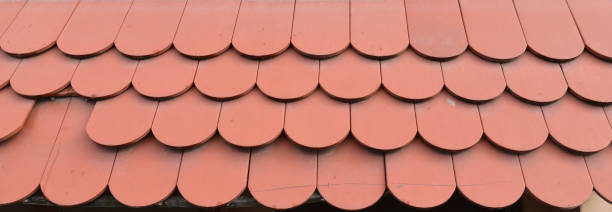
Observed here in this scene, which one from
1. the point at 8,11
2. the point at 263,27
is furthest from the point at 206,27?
the point at 8,11

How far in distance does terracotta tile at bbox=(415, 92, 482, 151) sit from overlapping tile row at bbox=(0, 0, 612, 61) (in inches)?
6.0

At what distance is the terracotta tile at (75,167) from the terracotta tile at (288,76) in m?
0.49

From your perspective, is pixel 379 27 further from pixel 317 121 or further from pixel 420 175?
pixel 420 175

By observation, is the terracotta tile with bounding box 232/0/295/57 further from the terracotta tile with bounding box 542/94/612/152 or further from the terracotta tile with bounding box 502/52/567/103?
the terracotta tile with bounding box 542/94/612/152

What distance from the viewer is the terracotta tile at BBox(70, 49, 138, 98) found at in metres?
1.62

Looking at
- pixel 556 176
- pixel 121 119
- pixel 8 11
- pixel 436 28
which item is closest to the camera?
pixel 556 176

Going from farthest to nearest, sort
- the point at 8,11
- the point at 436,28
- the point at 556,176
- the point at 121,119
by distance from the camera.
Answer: the point at 8,11 < the point at 436,28 < the point at 121,119 < the point at 556,176

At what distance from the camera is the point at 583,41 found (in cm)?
163

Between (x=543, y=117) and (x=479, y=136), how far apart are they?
20 centimetres

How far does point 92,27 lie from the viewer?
1757 millimetres

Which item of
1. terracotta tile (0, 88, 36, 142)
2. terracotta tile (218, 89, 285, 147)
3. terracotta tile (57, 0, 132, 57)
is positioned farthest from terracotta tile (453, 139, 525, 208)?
terracotta tile (0, 88, 36, 142)

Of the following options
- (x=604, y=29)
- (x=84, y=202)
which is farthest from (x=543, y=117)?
(x=84, y=202)

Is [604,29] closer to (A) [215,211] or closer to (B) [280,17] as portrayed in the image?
(B) [280,17]

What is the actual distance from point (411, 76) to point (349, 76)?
0.18 m
